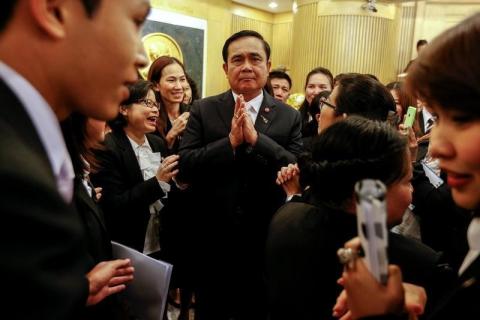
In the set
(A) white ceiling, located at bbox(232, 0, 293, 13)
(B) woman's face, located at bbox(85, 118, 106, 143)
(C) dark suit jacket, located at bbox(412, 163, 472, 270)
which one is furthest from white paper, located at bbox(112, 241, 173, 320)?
(A) white ceiling, located at bbox(232, 0, 293, 13)

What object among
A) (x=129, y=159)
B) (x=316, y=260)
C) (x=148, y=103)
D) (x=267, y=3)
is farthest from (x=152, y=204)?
(x=267, y=3)

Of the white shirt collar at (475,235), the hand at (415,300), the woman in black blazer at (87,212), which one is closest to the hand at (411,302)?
the hand at (415,300)

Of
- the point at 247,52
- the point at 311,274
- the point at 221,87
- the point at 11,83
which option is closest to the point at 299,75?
the point at 221,87

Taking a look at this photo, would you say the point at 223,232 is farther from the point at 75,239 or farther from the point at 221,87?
the point at 221,87

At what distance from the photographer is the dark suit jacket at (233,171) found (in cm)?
230

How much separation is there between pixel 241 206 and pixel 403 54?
29.3 feet

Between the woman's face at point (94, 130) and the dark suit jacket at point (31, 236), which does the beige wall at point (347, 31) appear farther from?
the dark suit jacket at point (31, 236)

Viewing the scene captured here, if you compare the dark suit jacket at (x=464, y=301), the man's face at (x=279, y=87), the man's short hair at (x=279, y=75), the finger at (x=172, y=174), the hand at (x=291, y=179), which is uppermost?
the man's short hair at (x=279, y=75)

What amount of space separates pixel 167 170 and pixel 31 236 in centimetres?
181

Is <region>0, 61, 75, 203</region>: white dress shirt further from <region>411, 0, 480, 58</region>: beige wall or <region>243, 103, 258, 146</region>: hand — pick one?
<region>411, 0, 480, 58</region>: beige wall

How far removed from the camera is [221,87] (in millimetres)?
9906

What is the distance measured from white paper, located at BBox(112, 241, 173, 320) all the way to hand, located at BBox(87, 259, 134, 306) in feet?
0.48

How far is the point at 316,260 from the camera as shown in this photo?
48.8 inches

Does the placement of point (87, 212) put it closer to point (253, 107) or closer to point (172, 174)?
point (172, 174)
